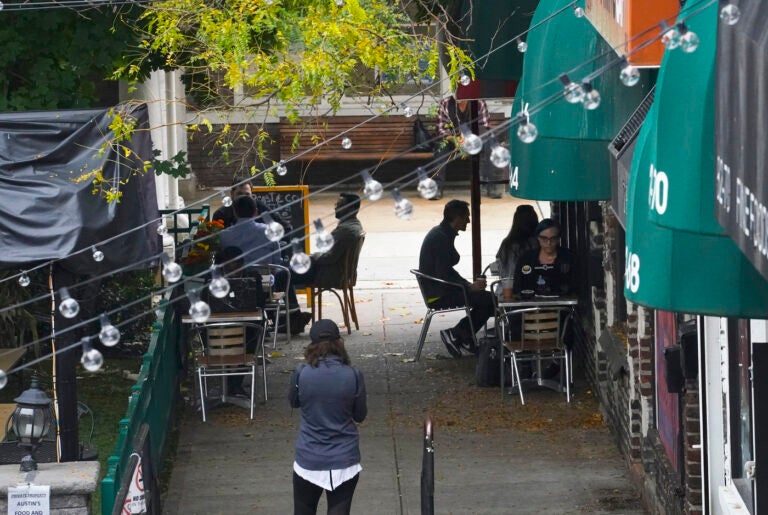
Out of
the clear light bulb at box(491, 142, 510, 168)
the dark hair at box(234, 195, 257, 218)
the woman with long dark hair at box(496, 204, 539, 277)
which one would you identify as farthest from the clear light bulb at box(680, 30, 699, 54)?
the dark hair at box(234, 195, 257, 218)

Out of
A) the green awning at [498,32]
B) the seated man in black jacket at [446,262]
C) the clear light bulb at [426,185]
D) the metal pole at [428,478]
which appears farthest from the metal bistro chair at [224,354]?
the clear light bulb at [426,185]

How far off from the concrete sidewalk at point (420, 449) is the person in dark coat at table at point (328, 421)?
1.42 m

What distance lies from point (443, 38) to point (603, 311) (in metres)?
2.80

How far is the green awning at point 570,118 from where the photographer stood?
725cm

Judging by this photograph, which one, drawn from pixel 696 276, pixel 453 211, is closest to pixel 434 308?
pixel 453 211

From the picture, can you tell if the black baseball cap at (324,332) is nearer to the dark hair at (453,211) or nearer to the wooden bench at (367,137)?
the dark hair at (453,211)

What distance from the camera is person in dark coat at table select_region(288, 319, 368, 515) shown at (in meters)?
7.21

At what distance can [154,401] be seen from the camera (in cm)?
902

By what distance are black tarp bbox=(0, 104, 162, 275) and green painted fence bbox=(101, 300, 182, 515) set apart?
87 centimetres

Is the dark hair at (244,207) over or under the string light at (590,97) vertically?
under

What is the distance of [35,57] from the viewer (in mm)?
10102

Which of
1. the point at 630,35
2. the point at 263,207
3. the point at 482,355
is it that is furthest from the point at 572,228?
the point at 630,35

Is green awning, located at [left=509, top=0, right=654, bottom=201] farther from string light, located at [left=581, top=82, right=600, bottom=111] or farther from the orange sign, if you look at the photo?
string light, located at [left=581, top=82, right=600, bottom=111]

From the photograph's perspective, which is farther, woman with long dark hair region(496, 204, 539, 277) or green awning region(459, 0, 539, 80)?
woman with long dark hair region(496, 204, 539, 277)
